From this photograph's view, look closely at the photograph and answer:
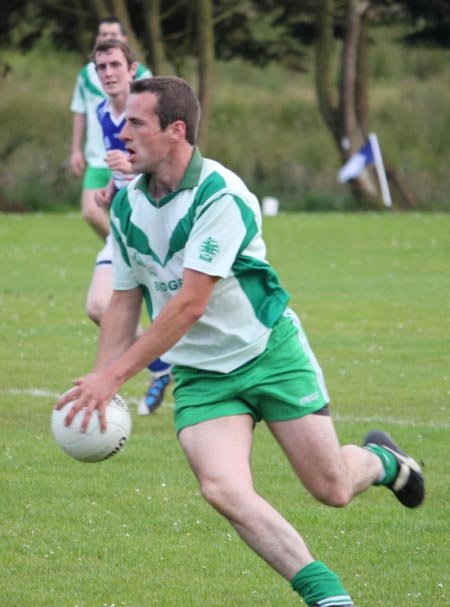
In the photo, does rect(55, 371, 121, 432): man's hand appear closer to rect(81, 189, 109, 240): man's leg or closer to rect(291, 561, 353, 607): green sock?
rect(291, 561, 353, 607): green sock

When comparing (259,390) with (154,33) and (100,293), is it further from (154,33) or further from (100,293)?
(154,33)

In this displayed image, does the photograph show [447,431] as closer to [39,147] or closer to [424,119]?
[39,147]

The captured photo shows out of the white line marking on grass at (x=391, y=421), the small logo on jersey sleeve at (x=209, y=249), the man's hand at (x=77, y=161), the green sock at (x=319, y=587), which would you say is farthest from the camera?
the man's hand at (x=77, y=161)

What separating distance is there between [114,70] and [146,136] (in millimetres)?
4209

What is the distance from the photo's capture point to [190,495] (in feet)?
24.4

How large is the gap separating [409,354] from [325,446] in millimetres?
7164

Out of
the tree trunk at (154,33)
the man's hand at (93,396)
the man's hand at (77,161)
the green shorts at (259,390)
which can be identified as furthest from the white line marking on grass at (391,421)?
the tree trunk at (154,33)

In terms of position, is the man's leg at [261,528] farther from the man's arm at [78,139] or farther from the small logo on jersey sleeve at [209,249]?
the man's arm at [78,139]

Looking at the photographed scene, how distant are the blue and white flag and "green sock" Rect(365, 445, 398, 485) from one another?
81.5ft

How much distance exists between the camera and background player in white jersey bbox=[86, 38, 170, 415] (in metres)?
9.43

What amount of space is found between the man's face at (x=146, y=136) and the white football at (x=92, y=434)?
0.96 metres

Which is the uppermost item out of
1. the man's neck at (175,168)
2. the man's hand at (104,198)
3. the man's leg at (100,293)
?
the man's neck at (175,168)

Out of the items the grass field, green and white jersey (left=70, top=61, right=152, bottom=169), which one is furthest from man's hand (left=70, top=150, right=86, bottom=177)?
green and white jersey (left=70, top=61, right=152, bottom=169)

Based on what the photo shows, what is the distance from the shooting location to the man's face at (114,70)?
30.9 ft
